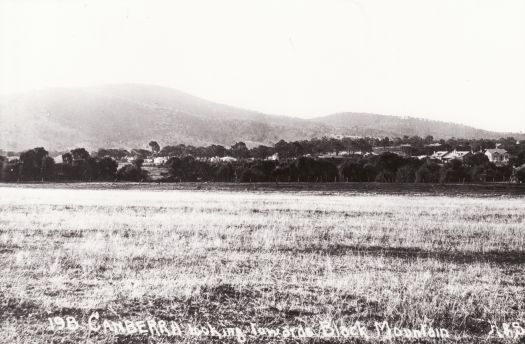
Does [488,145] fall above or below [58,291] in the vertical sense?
above

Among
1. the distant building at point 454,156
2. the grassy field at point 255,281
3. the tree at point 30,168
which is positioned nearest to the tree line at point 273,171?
the tree at point 30,168

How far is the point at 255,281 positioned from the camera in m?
15.3

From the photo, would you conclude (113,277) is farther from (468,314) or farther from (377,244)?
(377,244)

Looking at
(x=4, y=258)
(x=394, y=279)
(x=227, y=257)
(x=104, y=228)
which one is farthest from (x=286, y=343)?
(x=104, y=228)

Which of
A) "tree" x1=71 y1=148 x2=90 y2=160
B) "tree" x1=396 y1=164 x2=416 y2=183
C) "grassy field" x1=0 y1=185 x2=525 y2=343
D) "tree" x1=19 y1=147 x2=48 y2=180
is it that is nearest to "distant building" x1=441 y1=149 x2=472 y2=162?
"tree" x1=396 y1=164 x2=416 y2=183

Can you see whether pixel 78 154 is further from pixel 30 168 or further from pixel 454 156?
pixel 454 156

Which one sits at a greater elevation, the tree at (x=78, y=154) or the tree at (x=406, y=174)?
the tree at (x=78, y=154)

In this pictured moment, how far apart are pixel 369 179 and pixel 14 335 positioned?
98.5 m

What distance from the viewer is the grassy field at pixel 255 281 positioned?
11.0m

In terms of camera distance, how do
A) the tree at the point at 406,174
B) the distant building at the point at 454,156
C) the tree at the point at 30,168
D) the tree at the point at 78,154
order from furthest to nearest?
the distant building at the point at 454,156 < the tree at the point at 406,174 < the tree at the point at 78,154 < the tree at the point at 30,168

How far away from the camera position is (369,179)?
10544 cm

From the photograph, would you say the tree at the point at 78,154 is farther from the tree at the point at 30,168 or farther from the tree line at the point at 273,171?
the tree at the point at 30,168

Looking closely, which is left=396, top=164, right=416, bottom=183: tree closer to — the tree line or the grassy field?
the tree line

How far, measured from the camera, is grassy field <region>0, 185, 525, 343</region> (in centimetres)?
1102
